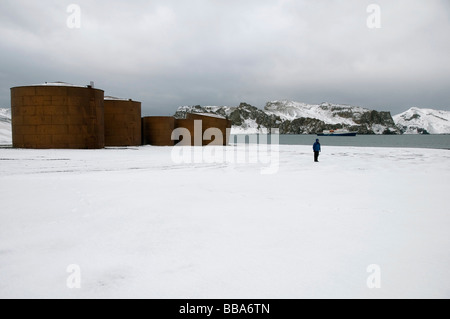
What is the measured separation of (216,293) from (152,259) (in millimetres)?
1133

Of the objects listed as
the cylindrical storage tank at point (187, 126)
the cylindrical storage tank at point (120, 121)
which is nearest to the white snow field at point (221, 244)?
the cylindrical storage tank at point (120, 121)

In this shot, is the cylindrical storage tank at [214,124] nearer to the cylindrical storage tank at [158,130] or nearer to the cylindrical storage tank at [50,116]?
the cylindrical storage tank at [158,130]

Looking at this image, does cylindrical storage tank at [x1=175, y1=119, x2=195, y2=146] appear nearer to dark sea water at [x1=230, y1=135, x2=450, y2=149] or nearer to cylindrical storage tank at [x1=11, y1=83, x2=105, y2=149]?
cylindrical storage tank at [x1=11, y1=83, x2=105, y2=149]

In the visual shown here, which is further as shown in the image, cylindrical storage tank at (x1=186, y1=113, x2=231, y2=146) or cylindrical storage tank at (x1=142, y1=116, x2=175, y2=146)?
cylindrical storage tank at (x1=186, y1=113, x2=231, y2=146)

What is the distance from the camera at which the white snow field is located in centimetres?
321

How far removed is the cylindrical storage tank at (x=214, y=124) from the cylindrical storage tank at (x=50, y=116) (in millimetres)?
17506

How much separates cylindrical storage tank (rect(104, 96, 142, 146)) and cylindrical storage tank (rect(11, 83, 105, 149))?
6990 millimetres

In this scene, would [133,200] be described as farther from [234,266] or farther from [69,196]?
[234,266]

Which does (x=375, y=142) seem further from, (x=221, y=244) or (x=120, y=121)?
(x=221, y=244)

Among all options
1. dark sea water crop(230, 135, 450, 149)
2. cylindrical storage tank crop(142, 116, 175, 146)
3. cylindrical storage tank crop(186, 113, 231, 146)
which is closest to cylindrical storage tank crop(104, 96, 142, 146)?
cylindrical storage tank crop(142, 116, 175, 146)

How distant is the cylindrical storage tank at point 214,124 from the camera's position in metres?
40.1

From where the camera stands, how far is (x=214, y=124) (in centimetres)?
4103

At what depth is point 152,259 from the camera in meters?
3.82
